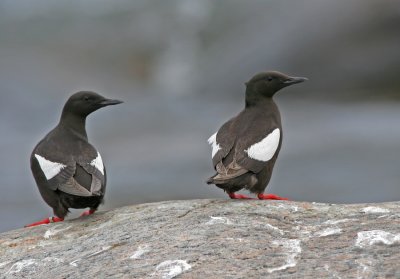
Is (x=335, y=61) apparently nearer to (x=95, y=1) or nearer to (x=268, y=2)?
(x=268, y=2)

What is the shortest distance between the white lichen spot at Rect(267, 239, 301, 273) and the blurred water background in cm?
847

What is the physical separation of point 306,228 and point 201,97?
13.5m

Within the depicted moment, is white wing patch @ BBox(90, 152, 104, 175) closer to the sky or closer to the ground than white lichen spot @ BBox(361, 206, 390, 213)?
closer to the sky

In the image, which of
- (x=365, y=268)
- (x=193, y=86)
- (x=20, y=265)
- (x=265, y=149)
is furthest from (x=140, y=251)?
(x=193, y=86)

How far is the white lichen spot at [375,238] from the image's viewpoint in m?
5.55

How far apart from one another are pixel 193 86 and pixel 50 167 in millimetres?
12473

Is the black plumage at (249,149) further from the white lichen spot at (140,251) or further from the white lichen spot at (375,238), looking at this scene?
the white lichen spot at (375,238)

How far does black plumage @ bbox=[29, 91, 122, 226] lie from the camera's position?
7.41 metres

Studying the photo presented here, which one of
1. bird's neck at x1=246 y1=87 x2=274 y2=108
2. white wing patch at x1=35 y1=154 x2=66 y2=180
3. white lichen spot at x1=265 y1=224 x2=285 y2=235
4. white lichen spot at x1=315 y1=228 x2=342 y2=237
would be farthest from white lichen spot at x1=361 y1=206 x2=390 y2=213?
white wing patch at x1=35 y1=154 x2=66 y2=180

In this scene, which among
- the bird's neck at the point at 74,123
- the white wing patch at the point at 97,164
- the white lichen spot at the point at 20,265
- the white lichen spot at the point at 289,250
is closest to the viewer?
the white lichen spot at the point at 289,250

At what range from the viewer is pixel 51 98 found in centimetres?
2000

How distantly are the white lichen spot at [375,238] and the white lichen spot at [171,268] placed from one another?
108 cm

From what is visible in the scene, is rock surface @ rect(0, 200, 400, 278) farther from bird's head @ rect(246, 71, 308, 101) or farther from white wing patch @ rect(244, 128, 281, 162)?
bird's head @ rect(246, 71, 308, 101)

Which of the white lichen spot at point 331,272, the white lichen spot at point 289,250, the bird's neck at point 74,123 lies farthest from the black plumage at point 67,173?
the white lichen spot at point 331,272
